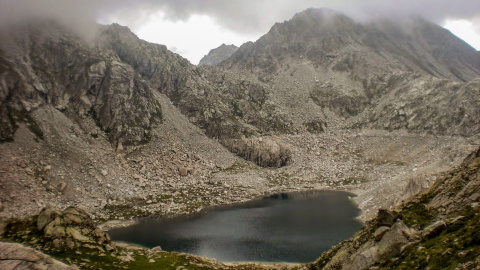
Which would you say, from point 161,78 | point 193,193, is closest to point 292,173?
point 193,193

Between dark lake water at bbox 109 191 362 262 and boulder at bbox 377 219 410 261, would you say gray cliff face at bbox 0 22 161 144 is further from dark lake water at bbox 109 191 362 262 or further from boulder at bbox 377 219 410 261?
boulder at bbox 377 219 410 261

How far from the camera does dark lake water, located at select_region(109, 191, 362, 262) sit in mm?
58469

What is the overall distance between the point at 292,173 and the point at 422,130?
208 feet

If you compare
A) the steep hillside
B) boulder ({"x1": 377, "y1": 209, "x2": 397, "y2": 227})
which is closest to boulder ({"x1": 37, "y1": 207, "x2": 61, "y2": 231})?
the steep hillside

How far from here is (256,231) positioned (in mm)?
70375

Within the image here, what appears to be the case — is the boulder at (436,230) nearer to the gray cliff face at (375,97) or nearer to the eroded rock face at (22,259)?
the eroded rock face at (22,259)

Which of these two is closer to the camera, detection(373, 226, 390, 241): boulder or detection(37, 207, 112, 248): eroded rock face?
detection(373, 226, 390, 241): boulder

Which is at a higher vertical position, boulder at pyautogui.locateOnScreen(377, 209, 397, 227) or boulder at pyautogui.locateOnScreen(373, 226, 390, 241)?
boulder at pyautogui.locateOnScreen(377, 209, 397, 227)

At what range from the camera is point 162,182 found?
107312 mm

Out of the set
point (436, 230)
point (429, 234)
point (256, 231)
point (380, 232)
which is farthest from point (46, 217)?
point (256, 231)

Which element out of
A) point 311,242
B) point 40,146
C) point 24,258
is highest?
point 40,146

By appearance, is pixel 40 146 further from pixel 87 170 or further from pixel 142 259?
pixel 142 259

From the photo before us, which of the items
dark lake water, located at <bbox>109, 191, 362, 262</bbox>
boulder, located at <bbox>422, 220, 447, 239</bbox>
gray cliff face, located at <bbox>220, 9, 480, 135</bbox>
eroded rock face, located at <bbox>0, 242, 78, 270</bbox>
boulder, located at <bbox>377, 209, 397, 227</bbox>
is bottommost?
dark lake water, located at <bbox>109, 191, 362, 262</bbox>

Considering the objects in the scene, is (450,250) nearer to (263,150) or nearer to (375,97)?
(263,150)
